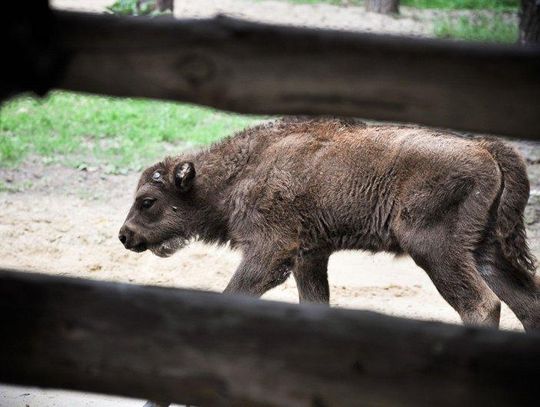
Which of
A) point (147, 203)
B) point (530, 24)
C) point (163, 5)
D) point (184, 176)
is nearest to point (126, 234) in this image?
point (147, 203)

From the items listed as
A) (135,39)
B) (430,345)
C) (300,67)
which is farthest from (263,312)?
(135,39)

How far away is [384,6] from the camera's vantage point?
20.2 m

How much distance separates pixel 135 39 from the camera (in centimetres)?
332

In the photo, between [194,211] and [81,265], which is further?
[81,265]

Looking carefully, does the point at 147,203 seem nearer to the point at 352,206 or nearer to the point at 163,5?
the point at 352,206

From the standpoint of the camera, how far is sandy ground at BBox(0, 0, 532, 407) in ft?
29.8

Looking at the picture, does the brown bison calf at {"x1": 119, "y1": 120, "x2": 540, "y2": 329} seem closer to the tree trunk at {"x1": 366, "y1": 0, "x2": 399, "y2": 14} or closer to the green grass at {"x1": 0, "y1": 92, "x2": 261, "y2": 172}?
the green grass at {"x1": 0, "y1": 92, "x2": 261, "y2": 172}

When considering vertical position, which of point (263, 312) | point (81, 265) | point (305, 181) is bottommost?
point (81, 265)

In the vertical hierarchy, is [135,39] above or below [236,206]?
above

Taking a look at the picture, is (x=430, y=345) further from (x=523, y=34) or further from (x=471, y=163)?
(x=523, y=34)

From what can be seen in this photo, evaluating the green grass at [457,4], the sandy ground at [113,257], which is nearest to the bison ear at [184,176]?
the sandy ground at [113,257]

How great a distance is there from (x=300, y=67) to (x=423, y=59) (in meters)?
0.41

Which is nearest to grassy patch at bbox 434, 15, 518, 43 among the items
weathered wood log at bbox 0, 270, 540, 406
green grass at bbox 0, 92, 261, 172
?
green grass at bbox 0, 92, 261, 172

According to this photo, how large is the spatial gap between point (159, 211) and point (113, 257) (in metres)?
1.93
